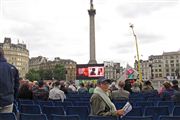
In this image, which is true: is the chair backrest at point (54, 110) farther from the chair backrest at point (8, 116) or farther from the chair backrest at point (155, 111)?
the chair backrest at point (8, 116)

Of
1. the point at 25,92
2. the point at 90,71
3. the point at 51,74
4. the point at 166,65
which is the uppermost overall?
the point at 166,65

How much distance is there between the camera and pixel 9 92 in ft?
21.6

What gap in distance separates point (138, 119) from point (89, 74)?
4000 centimetres

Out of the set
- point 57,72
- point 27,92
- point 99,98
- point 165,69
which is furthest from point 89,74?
point 165,69

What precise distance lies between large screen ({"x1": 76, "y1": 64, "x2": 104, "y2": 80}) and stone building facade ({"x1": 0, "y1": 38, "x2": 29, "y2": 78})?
113 metres

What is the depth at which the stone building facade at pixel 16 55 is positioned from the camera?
6156 inches

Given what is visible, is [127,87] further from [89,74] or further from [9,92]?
[89,74]

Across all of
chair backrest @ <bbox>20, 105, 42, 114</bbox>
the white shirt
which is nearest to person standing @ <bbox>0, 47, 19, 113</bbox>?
chair backrest @ <bbox>20, 105, 42, 114</bbox>

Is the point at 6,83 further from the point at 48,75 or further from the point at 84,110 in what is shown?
the point at 48,75

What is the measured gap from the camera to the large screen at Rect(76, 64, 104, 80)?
146ft

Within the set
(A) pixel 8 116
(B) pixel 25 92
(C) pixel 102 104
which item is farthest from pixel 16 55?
(A) pixel 8 116

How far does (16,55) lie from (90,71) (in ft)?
396

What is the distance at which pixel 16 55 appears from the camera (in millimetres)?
160500

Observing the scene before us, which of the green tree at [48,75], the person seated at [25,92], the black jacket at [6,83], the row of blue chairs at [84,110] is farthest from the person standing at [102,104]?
the green tree at [48,75]
